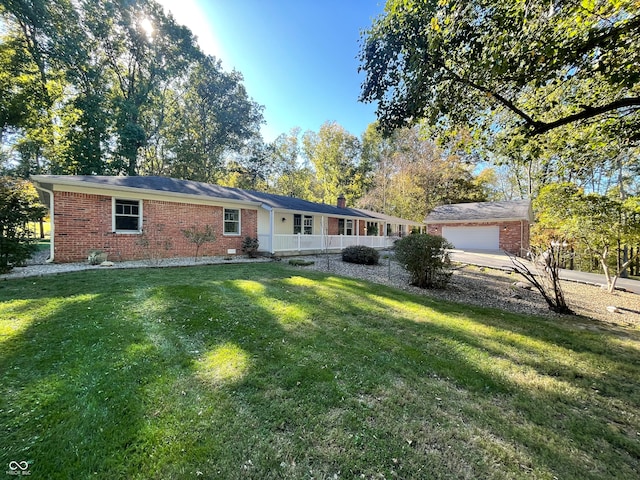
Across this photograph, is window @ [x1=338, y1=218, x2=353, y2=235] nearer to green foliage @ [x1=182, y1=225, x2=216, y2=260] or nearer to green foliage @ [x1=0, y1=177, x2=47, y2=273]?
green foliage @ [x1=182, y1=225, x2=216, y2=260]

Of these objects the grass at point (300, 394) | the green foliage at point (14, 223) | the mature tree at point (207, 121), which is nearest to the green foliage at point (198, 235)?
the green foliage at point (14, 223)

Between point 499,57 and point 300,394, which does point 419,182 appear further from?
point 300,394

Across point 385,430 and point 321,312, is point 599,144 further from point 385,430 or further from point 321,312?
point 385,430

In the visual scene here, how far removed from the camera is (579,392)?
293 centimetres

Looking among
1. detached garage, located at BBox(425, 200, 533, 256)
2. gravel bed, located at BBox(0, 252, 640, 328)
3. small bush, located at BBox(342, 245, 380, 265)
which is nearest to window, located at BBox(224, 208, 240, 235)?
gravel bed, located at BBox(0, 252, 640, 328)

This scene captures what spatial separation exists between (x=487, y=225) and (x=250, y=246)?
1730 cm

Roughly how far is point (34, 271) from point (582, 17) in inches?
489

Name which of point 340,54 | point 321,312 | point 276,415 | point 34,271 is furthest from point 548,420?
point 340,54

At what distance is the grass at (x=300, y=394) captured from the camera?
1869mm

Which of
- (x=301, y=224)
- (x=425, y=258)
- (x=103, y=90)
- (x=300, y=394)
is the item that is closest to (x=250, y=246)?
(x=301, y=224)

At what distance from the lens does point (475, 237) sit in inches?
797

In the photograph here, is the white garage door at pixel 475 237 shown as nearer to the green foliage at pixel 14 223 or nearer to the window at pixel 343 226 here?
the window at pixel 343 226

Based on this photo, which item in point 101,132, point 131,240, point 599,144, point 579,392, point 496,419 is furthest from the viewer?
point 101,132

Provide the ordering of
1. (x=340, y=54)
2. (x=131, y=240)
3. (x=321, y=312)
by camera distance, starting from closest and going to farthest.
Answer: (x=321, y=312), (x=131, y=240), (x=340, y=54)
